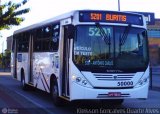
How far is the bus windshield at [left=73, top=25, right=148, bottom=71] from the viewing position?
12375mm

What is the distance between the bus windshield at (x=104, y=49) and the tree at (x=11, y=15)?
55.2 ft

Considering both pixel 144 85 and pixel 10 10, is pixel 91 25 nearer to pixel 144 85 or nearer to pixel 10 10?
pixel 144 85

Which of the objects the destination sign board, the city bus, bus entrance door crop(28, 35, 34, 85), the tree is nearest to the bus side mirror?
the city bus

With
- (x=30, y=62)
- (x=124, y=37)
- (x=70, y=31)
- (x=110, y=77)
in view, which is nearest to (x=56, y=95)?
(x=110, y=77)

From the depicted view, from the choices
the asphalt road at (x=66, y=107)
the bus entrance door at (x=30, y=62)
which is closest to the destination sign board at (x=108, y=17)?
the asphalt road at (x=66, y=107)

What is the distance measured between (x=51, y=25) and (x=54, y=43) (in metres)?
0.86

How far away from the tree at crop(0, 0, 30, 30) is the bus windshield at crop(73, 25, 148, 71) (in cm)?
1682

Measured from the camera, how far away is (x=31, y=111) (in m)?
12.8

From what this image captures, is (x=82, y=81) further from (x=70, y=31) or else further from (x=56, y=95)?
(x=56, y=95)

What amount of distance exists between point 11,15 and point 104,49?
17737 mm

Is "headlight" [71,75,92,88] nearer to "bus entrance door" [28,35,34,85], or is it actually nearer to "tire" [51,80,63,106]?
"tire" [51,80,63,106]

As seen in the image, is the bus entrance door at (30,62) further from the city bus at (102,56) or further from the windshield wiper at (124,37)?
the windshield wiper at (124,37)

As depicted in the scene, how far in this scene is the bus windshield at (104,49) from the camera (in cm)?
1238

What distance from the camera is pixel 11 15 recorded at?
2916cm
